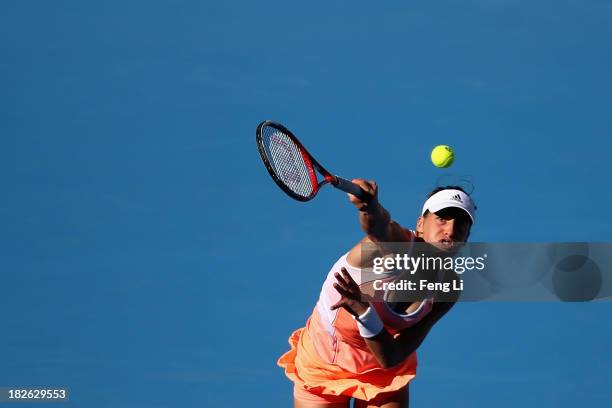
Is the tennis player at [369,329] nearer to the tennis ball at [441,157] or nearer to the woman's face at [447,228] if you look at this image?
the woman's face at [447,228]

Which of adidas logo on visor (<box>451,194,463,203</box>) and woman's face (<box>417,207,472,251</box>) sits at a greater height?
adidas logo on visor (<box>451,194,463,203</box>)

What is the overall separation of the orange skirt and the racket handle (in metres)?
1.33

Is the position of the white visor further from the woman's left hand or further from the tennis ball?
the tennis ball

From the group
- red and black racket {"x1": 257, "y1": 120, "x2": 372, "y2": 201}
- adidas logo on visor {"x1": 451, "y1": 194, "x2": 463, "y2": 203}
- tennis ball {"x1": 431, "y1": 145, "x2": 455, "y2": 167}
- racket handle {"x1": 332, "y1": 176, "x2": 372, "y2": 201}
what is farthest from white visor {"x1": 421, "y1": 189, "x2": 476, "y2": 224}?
tennis ball {"x1": 431, "y1": 145, "x2": 455, "y2": 167}

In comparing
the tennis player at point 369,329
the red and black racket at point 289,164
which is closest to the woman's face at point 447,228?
the tennis player at point 369,329

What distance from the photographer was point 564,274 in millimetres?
12758

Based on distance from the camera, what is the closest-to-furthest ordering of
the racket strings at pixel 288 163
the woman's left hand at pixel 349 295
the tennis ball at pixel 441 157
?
the woman's left hand at pixel 349 295
the racket strings at pixel 288 163
the tennis ball at pixel 441 157

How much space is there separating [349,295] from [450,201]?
0.80 metres

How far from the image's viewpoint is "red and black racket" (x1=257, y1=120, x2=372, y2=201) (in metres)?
7.43

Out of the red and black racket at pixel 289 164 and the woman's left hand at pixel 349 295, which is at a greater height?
the red and black racket at pixel 289 164

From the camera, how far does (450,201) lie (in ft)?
25.7

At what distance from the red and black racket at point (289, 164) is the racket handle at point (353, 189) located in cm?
4

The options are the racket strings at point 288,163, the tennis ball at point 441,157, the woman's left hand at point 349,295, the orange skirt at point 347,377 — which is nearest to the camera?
the woman's left hand at point 349,295

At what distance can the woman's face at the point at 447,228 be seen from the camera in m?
7.83
